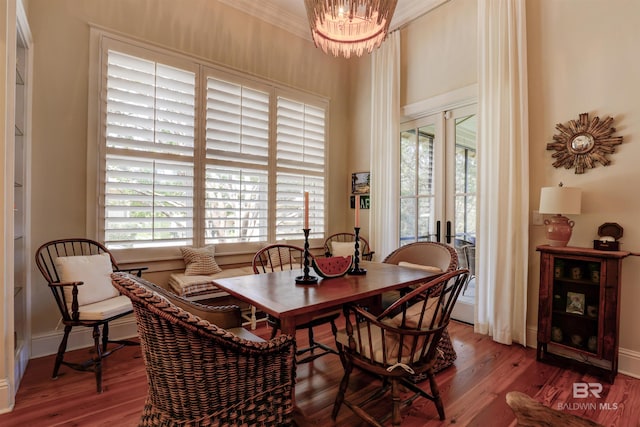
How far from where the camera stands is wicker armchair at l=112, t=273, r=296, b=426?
124cm

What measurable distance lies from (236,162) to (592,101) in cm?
336

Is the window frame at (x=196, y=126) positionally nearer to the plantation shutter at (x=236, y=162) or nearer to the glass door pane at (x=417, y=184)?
the plantation shutter at (x=236, y=162)

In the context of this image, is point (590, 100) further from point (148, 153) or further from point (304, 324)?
point (148, 153)

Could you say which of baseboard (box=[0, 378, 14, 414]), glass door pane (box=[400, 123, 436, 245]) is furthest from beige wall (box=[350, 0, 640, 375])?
baseboard (box=[0, 378, 14, 414])

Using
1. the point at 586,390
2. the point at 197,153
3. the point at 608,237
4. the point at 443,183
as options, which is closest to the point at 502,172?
the point at 443,183

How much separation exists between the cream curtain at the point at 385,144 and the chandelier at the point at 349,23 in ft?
5.48

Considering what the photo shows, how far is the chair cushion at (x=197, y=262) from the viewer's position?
10.4 feet

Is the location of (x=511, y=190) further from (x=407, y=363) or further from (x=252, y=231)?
(x=252, y=231)

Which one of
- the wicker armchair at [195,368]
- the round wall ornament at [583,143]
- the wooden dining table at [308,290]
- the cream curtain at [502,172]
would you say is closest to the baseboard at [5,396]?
the wicker armchair at [195,368]

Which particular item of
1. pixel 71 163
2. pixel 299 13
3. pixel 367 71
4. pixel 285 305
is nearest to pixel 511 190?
pixel 285 305

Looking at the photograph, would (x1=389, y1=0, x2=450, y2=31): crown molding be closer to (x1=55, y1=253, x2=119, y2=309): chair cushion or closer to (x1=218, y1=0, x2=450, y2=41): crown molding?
(x1=218, y1=0, x2=450, y2=41): crown molding

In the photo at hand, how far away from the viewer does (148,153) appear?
9.98ft

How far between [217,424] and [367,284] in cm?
105

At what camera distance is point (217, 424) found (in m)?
1.33
